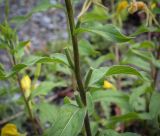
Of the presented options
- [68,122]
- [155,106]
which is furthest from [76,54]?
[155,106]

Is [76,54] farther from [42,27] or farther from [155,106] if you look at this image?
[42,27]

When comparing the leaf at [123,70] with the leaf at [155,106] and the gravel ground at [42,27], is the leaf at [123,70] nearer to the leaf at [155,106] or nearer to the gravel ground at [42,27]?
the leaf at [155,106]

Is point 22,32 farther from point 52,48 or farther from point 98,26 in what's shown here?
point 98,26

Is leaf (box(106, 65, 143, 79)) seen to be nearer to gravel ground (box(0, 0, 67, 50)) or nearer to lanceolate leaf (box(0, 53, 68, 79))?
lanceolate leaf (box(0, 53, 68, 79))

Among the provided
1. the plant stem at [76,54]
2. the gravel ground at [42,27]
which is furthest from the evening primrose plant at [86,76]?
the gravel ground at [42,27]

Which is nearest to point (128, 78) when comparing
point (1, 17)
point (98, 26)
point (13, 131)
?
point (13, 131)

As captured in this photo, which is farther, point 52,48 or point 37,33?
point 37,33
